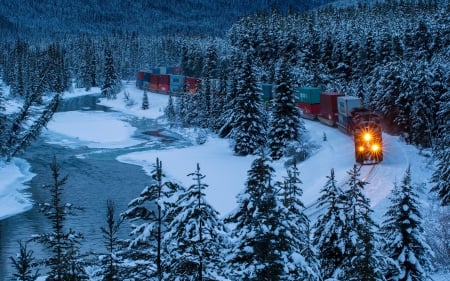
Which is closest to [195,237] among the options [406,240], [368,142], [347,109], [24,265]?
[24,265]

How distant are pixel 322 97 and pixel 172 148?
17.8 metres

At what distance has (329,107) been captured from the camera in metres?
A: 54.3

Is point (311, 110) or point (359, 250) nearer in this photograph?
point (359, 250)

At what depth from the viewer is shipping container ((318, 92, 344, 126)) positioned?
174 feet

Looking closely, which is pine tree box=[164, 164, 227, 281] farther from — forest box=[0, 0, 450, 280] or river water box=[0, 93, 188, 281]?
river water box=[0, 93, 188, 281]

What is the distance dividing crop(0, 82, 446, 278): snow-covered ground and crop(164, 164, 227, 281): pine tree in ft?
56.7

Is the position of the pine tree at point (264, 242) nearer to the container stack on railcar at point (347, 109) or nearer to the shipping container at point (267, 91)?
the container stack on railcar at point (347, 109)

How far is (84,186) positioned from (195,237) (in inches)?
1323

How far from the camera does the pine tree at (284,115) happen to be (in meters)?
46.2

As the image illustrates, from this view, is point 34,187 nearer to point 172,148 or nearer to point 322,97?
point 172,148

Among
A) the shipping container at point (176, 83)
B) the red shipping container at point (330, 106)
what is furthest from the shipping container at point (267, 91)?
the shipping container at point (176, 83)

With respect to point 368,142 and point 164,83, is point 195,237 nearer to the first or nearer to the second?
point 368,142

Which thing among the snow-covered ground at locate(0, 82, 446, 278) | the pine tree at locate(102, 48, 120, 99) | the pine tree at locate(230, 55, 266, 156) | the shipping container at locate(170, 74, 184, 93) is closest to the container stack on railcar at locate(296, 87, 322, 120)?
the snow-covered ground at locate(0, 82, 446, 278)

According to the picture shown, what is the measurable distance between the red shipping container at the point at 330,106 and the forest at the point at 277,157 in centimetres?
408
